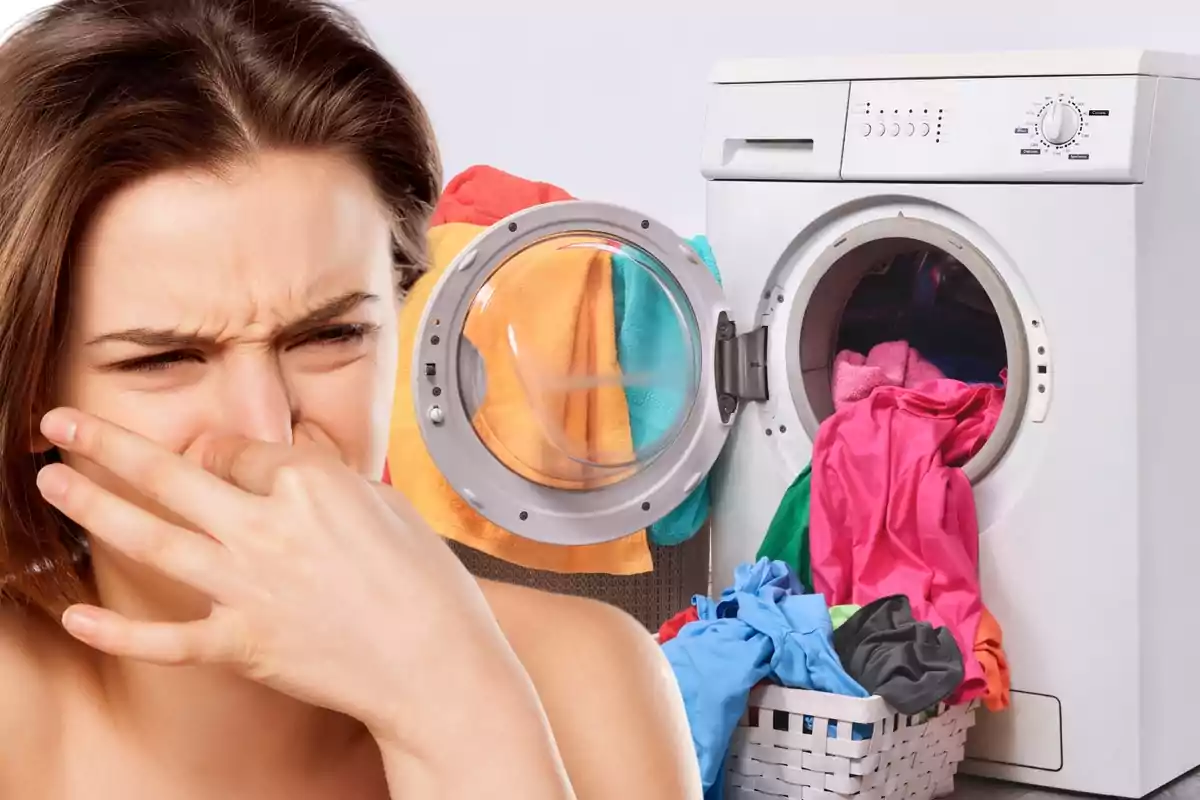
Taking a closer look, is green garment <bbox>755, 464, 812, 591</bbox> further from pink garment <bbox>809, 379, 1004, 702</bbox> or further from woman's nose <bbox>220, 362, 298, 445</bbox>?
woman's nose <bbox>220, 362, 298, 445</bbox>

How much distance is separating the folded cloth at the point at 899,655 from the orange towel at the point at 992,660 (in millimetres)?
93

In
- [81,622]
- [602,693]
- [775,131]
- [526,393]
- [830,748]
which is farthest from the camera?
[775,131]

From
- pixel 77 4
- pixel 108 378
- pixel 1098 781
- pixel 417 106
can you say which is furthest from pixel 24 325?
pixel 1098 781

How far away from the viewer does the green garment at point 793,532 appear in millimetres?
2260

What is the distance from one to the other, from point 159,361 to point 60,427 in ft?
0.32

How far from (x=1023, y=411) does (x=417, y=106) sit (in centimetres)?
132

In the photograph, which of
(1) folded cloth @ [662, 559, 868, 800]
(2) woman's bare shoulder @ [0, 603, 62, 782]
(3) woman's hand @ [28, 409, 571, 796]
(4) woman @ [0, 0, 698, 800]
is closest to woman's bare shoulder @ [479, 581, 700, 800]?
(4) woman @ [0, 0, 698, 800]

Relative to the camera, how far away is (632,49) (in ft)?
10.2

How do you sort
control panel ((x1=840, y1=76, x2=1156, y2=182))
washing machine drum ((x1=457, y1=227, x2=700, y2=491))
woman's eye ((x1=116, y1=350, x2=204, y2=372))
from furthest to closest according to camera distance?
washing machine drum ((x1=457, y1=227, x2=700, y2=491)) < control panel ((x1=840, y1=76, x2=1156, y2=182)) < woman's eye ((x1=116, y1=350, x2=204, y2=372))

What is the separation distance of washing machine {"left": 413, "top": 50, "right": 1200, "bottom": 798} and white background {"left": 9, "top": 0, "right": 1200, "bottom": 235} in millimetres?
509

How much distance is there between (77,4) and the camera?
86cm

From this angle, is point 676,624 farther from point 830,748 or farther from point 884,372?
point 884,372

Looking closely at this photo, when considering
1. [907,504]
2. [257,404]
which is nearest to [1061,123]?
[907,504]

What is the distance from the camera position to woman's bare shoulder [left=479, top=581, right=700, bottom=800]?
93cm
